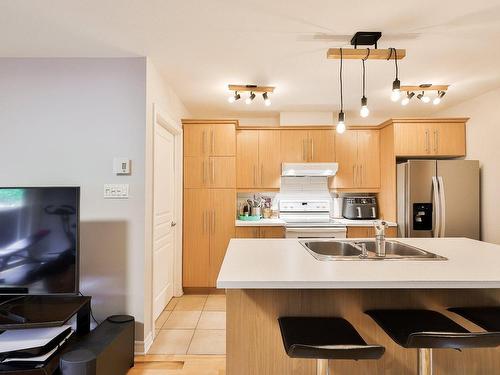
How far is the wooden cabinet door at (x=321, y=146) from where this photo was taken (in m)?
4.13

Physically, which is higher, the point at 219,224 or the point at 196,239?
the point at 219,224

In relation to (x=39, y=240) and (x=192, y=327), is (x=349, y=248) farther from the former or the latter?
(x=39, y=240)

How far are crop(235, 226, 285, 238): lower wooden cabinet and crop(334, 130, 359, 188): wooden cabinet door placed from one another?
1170 mm

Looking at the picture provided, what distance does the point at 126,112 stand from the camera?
2463mm

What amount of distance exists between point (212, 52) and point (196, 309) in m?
2.63

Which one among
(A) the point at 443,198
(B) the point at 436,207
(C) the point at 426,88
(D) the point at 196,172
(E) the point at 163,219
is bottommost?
(E) the point at 163,219

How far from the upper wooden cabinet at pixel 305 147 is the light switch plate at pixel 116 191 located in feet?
7.41

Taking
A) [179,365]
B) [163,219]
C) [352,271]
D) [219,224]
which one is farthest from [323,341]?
[219,224]

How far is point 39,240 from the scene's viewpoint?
2035mm

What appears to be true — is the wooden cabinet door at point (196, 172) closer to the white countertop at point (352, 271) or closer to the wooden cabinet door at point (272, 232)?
the wooden cabinet door at point (272, 232)

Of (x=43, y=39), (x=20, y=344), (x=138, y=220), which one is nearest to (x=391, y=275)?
(x=138, y=220)

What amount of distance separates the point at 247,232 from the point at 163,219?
3.51 feet

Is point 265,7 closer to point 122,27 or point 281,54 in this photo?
point 281,54

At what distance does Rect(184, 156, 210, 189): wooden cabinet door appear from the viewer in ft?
12.7
